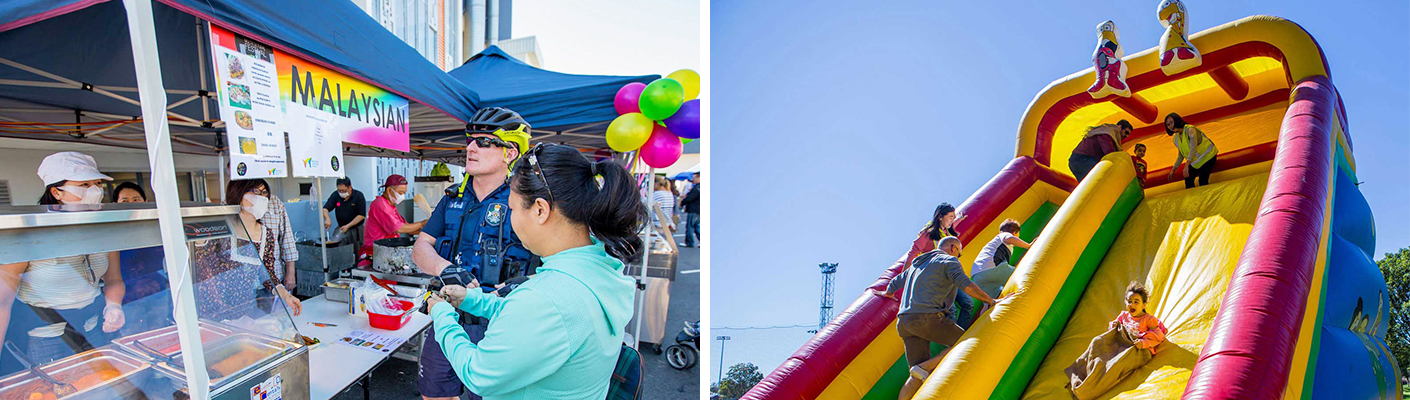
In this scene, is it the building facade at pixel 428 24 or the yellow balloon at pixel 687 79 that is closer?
the yellow balloon at pixel 687 79

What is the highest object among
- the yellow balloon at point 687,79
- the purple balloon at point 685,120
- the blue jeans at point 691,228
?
the yellow balloon at point 687,79

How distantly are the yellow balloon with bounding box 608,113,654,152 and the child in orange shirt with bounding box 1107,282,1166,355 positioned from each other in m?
2.79

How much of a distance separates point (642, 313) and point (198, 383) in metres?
2.94

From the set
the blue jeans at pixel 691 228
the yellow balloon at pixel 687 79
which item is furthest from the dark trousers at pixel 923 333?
the blue jeans at pixel 691 228

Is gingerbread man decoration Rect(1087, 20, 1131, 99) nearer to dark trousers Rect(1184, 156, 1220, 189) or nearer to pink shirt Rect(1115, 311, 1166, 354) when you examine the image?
dark trousers Rect(1184, 156, 1220, 189)

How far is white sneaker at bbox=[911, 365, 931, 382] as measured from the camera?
2566 millimetres

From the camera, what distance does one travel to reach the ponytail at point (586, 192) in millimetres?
1188

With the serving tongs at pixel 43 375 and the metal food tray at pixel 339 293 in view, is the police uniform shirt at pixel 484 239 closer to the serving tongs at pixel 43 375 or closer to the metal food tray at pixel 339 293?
the serving tongs at pixel 43 375

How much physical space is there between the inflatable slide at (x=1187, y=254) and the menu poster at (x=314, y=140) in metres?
2.33

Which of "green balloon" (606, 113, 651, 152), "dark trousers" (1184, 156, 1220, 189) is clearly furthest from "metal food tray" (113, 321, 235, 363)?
"dark trousers" (1184, 156, 1220, 189)

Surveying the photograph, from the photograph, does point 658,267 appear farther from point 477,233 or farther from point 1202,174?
point 1202,174

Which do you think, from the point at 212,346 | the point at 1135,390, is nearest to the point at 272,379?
the point at 212,346

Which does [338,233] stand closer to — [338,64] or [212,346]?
[338,64]

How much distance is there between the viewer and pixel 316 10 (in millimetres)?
2395
